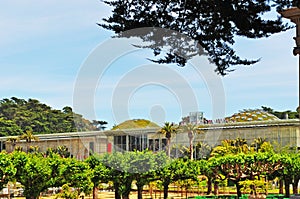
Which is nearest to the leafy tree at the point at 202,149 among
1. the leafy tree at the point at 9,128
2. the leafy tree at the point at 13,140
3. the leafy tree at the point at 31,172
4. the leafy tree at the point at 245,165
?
the leafy tree at the point at 245,165

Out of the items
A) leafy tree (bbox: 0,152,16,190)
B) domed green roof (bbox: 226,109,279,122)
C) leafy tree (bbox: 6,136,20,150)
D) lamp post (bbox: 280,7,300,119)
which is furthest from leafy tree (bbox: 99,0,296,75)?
leafy tree (bbox: 6,136,20,150)

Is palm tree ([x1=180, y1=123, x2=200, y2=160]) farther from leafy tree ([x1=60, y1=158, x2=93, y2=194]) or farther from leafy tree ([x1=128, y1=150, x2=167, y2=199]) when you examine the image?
leafy tree ([x1=60, y1=158, x2=93, y2=194])

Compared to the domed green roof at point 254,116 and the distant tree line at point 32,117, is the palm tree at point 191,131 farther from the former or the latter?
the distant tree line at point 32,117

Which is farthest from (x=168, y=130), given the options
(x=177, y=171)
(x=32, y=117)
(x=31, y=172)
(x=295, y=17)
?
(x=295, y=17)

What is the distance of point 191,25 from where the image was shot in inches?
201

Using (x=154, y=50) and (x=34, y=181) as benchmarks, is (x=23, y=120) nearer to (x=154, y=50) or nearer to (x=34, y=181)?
(x=34, y=181)

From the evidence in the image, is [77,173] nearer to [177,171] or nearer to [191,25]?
[177,171]

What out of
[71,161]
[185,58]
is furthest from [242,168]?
[185,58]

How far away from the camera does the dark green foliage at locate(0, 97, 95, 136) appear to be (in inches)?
2621

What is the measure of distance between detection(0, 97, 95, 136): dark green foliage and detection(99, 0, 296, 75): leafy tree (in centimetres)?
6165

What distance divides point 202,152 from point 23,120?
31.6 metres

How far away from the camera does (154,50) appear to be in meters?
5.16

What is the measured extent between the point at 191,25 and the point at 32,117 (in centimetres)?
6479

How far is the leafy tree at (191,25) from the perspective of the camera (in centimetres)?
498
